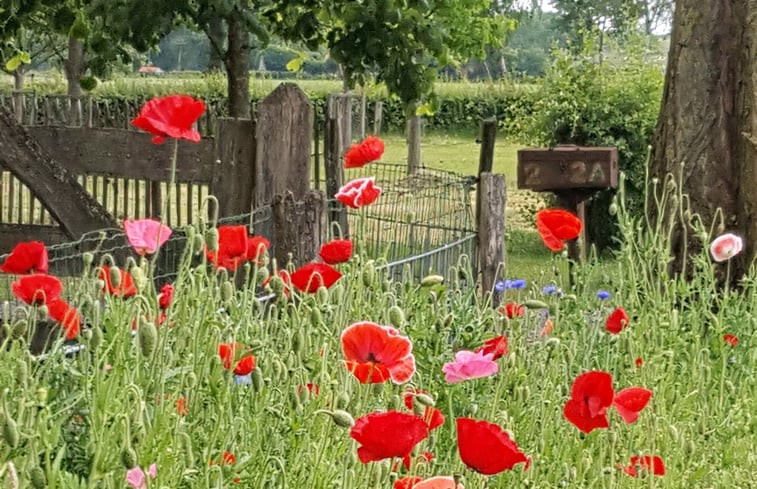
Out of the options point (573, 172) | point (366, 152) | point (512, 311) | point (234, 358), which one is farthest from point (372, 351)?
point (573, 172)

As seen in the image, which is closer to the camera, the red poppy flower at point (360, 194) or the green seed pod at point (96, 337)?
the green seed pod at point (96, 337)

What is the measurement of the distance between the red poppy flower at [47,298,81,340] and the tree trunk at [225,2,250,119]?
6004 millimetres

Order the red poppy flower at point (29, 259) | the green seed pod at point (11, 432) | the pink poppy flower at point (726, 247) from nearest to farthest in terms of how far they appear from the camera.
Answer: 1. the green seed pod at point (11, 432)
2. the red poppy flower at point (29, 259)
3. the pink poppy flower at point (726, 247)

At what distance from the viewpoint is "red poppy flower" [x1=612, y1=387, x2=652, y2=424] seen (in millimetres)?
2242

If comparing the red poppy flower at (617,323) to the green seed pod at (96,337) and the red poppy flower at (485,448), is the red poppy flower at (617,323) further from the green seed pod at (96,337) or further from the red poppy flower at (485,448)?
the green seed pod at (96,337)

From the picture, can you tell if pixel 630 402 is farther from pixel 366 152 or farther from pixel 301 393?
pixel 366 152

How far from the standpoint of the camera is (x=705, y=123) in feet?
18.4

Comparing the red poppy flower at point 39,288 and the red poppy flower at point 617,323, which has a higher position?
the red poppy flower at point 39,288

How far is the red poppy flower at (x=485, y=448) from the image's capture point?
177 cm

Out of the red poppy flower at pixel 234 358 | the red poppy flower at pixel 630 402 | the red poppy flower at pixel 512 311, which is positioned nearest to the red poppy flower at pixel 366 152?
the red poppy flower at pixel 512 311

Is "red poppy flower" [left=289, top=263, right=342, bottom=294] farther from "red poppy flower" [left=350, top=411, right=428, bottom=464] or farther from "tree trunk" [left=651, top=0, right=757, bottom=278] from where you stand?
"tree trunk" [left=651, top=0, right=757, bottom=278]

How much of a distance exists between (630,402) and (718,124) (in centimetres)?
358

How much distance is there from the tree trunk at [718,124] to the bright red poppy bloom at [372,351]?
12.3ft

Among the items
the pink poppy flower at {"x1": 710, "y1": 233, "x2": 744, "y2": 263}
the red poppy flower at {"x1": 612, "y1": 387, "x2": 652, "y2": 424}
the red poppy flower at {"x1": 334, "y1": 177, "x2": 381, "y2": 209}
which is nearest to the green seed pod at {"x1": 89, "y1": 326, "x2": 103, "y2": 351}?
the red poppy flower at {"x1": 612, "y1": 387, "x2": 652, "y2": 424}
